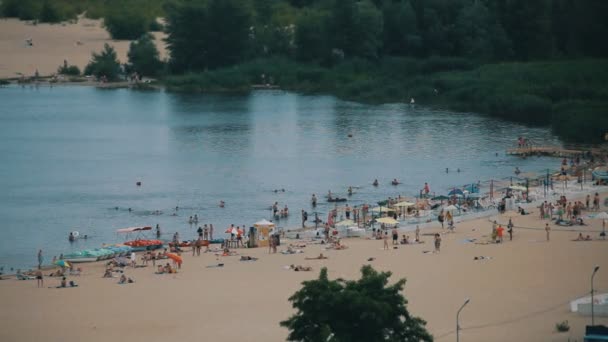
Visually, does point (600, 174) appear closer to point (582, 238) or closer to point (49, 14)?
point (582, 238)

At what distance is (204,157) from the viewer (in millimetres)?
65875

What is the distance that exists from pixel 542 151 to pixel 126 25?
5439 cm

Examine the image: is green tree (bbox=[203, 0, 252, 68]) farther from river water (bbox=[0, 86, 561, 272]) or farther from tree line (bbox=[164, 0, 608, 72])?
river water (bbox=[0, 86, 561, 272])

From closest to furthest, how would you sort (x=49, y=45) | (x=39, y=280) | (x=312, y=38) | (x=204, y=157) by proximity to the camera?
(x=39, y=280) < (x=204, y=157) < (x=312, y=38) < (x=49, y=45)

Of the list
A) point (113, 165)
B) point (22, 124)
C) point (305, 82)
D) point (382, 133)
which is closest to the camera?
point (113, 165)

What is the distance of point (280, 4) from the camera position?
109m

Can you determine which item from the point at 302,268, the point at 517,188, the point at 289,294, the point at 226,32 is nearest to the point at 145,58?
the point at 226,32

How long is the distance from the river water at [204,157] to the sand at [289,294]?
6.35 m

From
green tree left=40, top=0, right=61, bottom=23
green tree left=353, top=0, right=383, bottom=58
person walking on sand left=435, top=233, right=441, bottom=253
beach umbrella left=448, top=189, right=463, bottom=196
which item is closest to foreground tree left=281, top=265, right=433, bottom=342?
person walking on sand left=435, top=233, right=441, bottom=253

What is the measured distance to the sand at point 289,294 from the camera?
3344cm

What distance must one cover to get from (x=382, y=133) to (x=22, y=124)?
64.7ft

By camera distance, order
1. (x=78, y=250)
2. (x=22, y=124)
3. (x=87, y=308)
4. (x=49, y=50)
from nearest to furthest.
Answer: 1. (x=87, y=308)
2. (x=78, y=250)
3. (x=22, y=124)
4. (x=49, y=50)

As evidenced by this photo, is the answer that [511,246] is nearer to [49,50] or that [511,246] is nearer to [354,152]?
[354,152]

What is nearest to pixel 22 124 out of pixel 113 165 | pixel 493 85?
pixel 113 165
